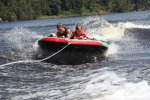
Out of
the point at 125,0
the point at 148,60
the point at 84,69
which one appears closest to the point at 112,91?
the point at 84,69

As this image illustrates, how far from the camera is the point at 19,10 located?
113 metres

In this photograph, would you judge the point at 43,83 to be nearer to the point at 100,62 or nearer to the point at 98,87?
the point at 98,87

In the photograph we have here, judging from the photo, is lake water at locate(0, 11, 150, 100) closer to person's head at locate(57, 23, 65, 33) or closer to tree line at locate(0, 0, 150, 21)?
person's head at locate(57, 23, 65, 33)

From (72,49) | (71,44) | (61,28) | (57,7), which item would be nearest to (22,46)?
(61,28)

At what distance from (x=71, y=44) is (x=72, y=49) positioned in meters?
0.32

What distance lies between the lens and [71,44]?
1700 centimetres

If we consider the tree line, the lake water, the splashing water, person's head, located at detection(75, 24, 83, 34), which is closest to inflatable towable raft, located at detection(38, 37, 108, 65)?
the lake water

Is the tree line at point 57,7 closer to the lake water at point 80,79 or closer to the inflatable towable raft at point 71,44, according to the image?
the inflatable towable raft at point 71,44

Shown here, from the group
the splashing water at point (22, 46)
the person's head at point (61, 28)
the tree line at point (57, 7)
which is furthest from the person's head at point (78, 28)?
the tree line at point (57, 7)

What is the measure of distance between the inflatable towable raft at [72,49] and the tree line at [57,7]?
91108mm

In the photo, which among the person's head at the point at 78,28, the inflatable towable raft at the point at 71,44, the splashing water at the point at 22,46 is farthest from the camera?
the splashing water at the point at 22,46

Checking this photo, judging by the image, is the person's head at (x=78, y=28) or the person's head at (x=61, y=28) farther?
the person's head at (x=78, y=28)

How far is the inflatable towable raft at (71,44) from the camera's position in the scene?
17.0 m

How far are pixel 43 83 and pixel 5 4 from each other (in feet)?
353
